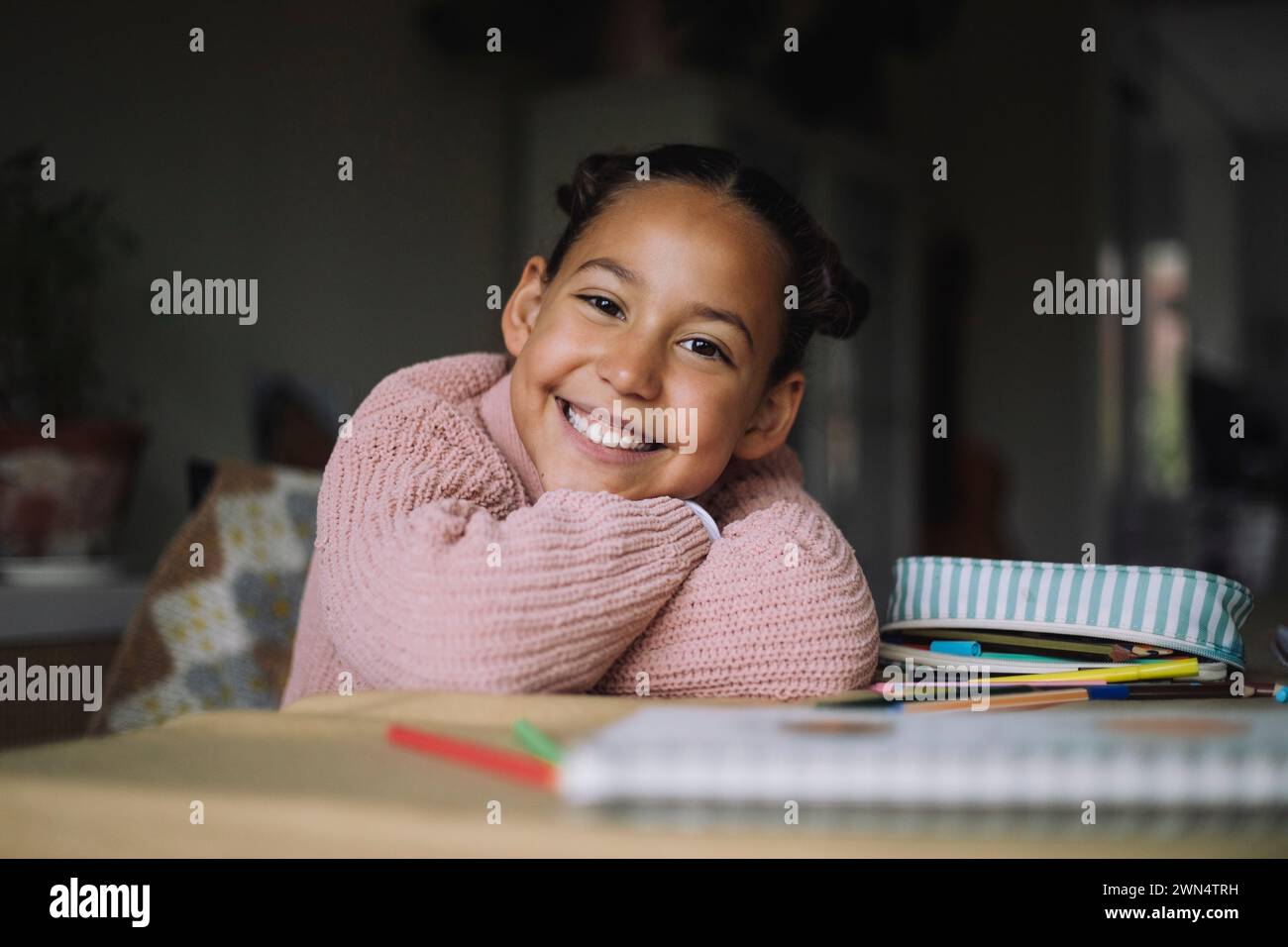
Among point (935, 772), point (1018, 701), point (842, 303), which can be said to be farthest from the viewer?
point (842, 303)

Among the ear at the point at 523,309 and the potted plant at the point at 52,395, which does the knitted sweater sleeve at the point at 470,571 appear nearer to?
the ear at the point at 523,309

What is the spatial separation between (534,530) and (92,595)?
880 millimetres

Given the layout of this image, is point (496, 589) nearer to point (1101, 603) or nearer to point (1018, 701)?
point (1018, 701)

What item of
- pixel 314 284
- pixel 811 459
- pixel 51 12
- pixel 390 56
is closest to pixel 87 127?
pixel 51 12

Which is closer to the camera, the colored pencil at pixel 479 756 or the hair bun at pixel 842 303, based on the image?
the colored pencil at pixel 479 756

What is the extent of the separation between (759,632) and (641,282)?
26 centimetres

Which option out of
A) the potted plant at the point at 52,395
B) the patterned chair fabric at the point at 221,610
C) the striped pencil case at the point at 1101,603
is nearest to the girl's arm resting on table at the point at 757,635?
the striped pencil case at the point at 1101,603

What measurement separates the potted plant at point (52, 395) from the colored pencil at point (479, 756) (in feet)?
3.48

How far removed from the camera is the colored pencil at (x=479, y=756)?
390 mm

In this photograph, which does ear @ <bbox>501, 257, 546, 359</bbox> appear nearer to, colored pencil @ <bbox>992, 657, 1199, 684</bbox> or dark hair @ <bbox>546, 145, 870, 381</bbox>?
dark hair @ <bbox>546, 145, 870, 381</bbox>

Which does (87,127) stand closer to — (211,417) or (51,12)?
(51,12)

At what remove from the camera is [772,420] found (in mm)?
956

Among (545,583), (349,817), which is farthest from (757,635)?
(349,817)

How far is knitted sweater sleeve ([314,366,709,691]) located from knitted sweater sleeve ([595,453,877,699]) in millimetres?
19
